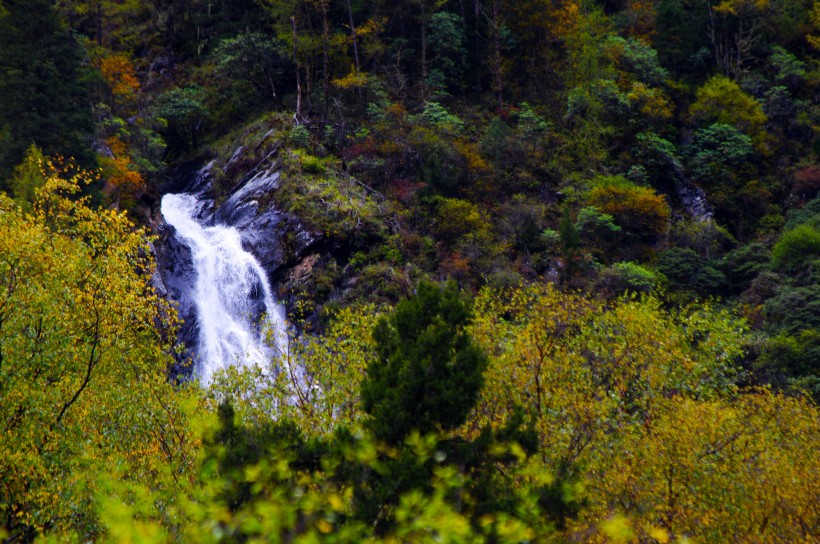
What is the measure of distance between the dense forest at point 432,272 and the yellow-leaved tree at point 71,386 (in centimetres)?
8

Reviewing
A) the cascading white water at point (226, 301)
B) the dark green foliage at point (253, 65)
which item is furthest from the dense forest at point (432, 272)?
the cascading white water at point (226, 301)

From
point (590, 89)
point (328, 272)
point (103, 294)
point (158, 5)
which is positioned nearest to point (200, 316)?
point (328, 272)

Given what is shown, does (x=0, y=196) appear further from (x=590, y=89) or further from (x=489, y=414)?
(x=590, y=89)

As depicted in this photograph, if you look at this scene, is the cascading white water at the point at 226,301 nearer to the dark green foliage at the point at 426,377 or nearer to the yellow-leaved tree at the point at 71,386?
the yellow-leaved tree at the point at 71,386

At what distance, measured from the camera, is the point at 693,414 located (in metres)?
15.5

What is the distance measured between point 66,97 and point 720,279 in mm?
40934

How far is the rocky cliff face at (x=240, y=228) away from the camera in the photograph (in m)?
31.7

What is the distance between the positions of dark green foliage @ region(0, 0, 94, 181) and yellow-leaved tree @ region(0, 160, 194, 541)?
18.0 metres

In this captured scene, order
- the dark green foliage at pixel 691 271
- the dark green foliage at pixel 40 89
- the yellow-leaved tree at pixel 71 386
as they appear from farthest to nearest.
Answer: the dark green foliage at pixel 691 271
the dark green foliage at pixel 40 89
the yellow-leaved tree at pixel 71 386

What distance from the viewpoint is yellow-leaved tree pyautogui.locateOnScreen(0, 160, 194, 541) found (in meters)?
11.2

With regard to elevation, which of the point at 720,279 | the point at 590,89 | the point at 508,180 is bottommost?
the point at 720,279

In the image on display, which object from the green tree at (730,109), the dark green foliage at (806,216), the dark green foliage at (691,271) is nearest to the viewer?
the dark green foliage at (691,271)

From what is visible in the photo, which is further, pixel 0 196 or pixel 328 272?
pixel 328 272

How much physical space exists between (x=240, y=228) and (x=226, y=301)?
5.93 meters
